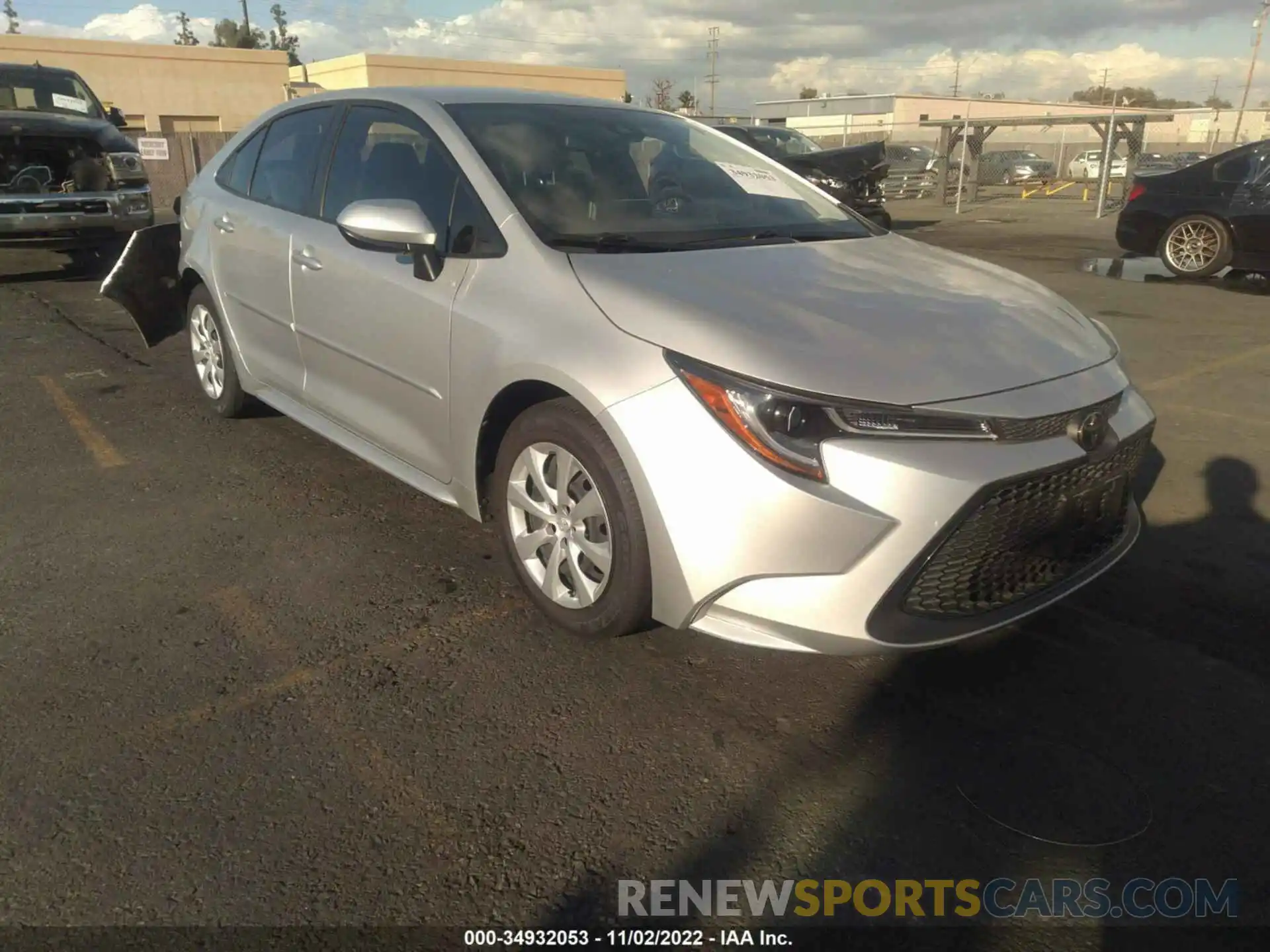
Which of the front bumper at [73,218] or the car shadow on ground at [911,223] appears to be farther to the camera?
the car shadow on ground at [911,223]

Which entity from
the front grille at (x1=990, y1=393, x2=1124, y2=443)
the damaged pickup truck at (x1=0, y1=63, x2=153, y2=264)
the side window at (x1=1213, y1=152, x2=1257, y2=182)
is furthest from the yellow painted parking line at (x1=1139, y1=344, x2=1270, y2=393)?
the damaged pickup truck at (x1=0, y1=63, x2=153, y2=264)

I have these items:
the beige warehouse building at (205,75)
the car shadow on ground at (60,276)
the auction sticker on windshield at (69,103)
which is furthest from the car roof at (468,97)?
the beige warehouse building at (205,75)

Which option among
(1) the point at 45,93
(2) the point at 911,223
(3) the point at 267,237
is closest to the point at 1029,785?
(3) the point at 267,237

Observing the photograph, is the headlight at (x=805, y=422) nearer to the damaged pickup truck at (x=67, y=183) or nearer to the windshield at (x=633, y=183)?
the windshield at (x=633, y=183)

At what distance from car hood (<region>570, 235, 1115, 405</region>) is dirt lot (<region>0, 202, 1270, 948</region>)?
36.6 inches

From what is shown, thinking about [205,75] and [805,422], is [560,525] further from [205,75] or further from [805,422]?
[205,75]

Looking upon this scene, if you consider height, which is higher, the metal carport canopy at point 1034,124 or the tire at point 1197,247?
the metal carport canopy at point 1034,124

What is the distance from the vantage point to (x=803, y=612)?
2.43m

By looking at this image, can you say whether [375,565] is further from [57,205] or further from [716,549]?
[57,205]

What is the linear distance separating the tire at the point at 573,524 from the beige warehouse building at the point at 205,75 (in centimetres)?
4064

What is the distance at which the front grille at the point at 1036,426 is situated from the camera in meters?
2.47

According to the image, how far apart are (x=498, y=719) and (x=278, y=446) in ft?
8.88

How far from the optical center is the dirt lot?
2.15m

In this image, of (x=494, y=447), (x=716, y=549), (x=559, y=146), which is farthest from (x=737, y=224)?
(x=716, y=549)
